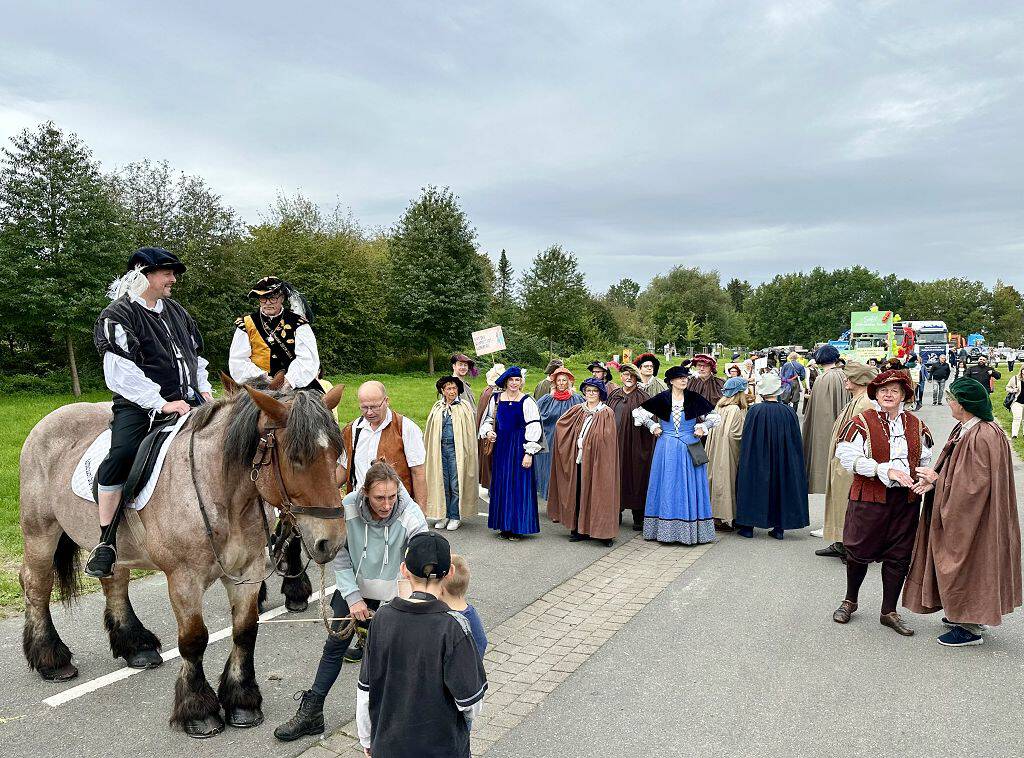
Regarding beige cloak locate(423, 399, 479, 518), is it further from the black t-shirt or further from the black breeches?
the black t-shirt

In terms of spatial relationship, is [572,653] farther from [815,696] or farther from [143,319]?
[143,319]

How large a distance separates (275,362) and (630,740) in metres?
3.50

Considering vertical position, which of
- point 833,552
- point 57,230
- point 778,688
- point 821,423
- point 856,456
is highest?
point 57,230

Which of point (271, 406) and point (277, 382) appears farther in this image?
point (277, 382)

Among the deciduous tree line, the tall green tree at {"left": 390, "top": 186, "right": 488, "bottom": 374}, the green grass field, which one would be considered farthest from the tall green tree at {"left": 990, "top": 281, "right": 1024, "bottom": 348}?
the tall green tree at {"left": 390, "top": 186, "right": 488, "bottom": 374}

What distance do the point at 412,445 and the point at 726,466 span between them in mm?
4695

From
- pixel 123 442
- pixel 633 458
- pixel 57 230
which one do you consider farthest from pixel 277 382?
pixel 57 230

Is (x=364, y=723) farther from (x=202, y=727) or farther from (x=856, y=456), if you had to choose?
(x=856, y=456)

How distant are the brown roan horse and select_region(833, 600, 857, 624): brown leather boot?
165 inches

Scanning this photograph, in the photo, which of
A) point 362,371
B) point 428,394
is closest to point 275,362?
point 428,394

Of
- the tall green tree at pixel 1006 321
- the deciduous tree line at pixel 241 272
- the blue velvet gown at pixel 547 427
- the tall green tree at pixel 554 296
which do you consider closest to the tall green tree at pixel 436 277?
the deciduous tree line at pixel 241 272

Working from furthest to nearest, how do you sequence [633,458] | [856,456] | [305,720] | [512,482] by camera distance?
[633,458] < [512,482] < [856,456] < [305,720]

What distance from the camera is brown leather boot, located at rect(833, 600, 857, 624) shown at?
539cm

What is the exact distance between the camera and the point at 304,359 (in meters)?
4.88
